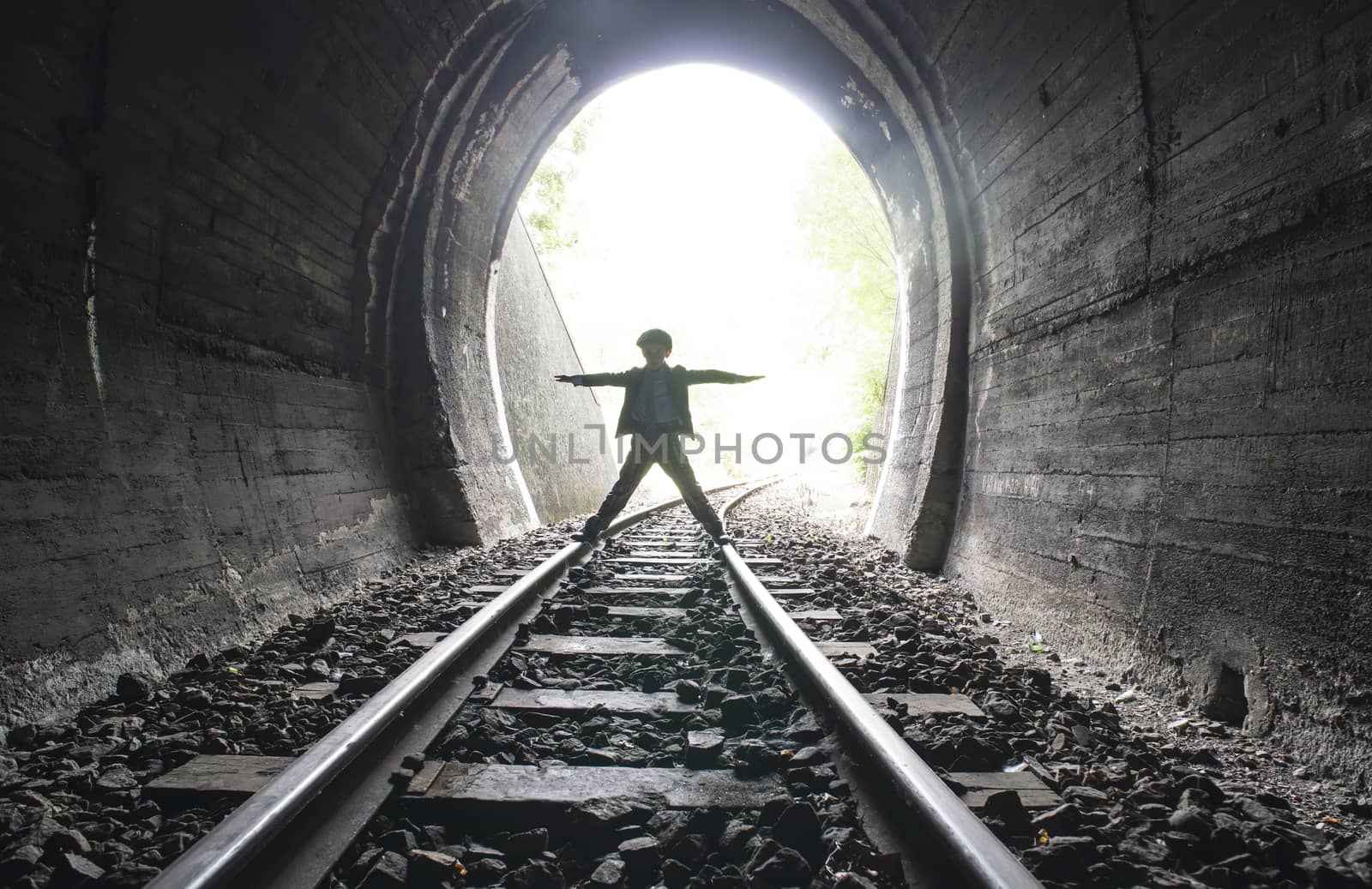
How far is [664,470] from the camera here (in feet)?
18.6

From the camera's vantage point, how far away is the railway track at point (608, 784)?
1.40 m

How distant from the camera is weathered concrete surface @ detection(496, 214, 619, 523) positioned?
875 cm

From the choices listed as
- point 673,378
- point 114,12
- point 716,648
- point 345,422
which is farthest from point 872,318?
point 114,12

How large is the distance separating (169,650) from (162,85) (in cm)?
267

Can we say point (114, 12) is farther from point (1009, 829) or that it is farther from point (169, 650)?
point (1009, 829)

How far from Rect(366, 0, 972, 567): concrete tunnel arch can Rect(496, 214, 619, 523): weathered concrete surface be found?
1.10 metres

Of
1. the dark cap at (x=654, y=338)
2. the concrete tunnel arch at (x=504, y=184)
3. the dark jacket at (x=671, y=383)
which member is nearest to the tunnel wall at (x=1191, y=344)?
the concrete tunnel arch at (x=504, y=184)

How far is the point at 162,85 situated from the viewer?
3152 millimetres

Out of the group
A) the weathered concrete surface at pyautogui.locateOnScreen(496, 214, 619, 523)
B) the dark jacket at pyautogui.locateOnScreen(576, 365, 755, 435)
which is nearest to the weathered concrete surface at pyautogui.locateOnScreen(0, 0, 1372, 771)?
the dark jacket at pyautogui.locateOnScreen(576, 365, 755, 435)

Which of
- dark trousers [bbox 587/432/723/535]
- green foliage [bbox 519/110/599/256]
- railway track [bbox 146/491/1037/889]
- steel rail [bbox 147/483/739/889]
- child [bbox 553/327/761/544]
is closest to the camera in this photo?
steel rail [bbox 147/483/739/889]

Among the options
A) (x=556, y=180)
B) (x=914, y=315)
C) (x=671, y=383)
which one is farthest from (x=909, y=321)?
(x=556, y=180)

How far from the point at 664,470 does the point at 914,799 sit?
4278mm

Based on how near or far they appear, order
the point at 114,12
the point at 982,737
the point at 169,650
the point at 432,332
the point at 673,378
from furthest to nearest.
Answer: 1. the point at 432,332
2. the point at 673,378
3. the point at 169,650
4. the point at 114,12
5. the point at 982,737

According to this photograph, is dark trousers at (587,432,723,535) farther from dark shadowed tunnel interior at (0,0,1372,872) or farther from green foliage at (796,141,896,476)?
green foliage at (796,141,896,476)
